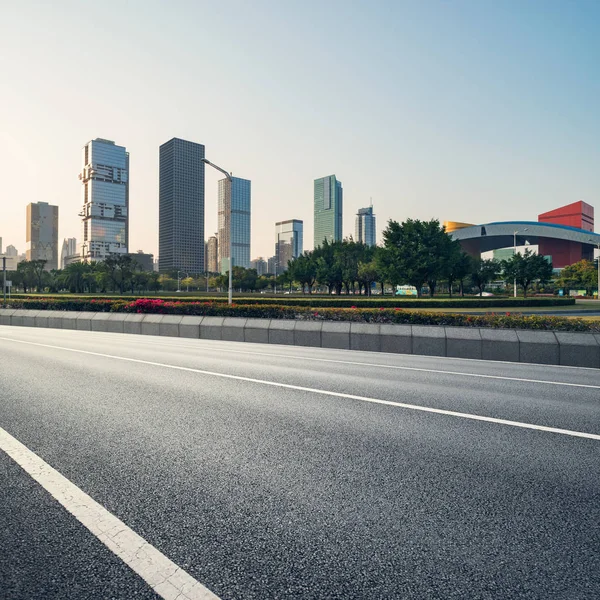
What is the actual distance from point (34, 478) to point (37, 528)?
107cm

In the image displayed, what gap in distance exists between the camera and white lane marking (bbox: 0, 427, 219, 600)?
267cm

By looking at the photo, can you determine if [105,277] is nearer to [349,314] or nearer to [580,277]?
[580,277]

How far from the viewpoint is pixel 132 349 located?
15188 mm

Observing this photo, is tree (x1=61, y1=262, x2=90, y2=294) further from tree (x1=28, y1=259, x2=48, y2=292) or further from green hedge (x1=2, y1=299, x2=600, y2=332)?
green hedge (x1=2, y1=299, x2=600, y2=332)

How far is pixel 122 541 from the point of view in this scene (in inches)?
124

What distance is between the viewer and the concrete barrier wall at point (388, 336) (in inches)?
509

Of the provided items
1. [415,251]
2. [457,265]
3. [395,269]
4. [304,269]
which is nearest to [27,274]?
[304,269]

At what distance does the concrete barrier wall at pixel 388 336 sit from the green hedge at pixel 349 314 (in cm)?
142

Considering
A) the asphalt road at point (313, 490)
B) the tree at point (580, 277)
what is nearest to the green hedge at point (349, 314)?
the asphalt road at point (313, 490)

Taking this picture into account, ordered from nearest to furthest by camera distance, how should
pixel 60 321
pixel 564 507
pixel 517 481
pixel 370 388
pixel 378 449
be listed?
pixel 564 507 < pixel 517 481 < pixel 378 449 < pixel 370 388 < pixel 60 321

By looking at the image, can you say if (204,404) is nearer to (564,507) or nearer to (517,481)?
(517,481)

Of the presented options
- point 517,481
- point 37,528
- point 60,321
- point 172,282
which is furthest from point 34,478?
point 172,282

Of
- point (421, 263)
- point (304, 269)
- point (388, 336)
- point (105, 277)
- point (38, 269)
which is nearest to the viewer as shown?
point (388, 336)

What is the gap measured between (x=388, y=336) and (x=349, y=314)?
4148 mm
